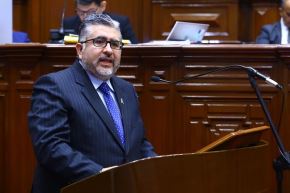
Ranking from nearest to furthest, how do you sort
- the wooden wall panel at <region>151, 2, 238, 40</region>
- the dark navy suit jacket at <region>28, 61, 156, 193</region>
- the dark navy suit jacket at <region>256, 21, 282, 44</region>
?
the dark navy suit jacket at <region>28, 61, 156, 193</region> → the dark navy suit jacket at <region>256, 21, 282, 44</region> → the wooden wall panel at <region>151, 2, 238, 40</region>

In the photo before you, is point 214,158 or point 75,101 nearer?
point 214,158

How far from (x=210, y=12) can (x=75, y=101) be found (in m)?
3.99

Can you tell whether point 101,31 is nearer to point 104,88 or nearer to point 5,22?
point 104,88

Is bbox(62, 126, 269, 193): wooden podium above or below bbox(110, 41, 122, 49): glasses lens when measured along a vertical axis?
below

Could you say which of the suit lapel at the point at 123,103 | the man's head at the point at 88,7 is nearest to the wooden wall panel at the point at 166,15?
the man's head at the point at 88,7

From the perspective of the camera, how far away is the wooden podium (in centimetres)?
205

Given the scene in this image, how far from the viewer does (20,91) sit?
13.5 feet

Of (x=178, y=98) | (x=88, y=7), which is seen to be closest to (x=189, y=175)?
(x=178, y=98)

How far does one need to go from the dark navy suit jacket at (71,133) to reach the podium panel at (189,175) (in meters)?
0.51

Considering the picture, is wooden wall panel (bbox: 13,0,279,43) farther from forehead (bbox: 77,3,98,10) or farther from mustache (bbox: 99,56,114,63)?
mustache (bbox: 99,56,114,63)

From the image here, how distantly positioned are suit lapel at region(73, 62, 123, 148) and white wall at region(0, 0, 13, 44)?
7.27 ft

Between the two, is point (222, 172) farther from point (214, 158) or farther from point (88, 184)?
point (88, 184)

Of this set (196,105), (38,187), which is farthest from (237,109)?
(38,187)

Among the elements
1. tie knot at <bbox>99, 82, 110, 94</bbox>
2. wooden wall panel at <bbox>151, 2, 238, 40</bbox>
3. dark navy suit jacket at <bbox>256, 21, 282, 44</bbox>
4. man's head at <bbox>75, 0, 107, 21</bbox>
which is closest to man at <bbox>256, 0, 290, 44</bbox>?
dark navy suit jacket at <bbox>256, 21, 282, 44</bbox>
